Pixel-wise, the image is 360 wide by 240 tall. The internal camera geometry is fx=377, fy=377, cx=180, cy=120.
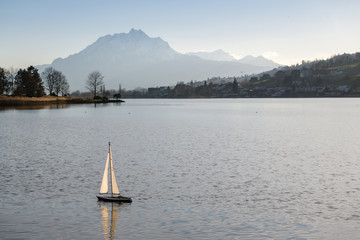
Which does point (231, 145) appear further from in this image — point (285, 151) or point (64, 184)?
point (64, 184)

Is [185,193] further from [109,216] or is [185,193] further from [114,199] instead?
[109,216]

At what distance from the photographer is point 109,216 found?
25719 mm

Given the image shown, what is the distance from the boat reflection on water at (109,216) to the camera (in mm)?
22500

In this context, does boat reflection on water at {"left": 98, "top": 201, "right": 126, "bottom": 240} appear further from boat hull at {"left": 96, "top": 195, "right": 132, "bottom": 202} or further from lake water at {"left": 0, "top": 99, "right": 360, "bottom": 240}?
boat hull at {"left": 96, "top": 195, "right": 132, "bottom": 202}

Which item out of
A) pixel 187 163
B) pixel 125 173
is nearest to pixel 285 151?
pixel 187 163

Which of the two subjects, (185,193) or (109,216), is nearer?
(109,216)

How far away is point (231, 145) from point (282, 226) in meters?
40.3

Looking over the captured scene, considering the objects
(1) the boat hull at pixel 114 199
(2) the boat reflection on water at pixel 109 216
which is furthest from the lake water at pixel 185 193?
(1) the boat hull at pixel 114 199

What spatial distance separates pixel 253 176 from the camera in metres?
38.8

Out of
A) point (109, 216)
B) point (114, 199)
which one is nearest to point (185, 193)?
point (114, 199)

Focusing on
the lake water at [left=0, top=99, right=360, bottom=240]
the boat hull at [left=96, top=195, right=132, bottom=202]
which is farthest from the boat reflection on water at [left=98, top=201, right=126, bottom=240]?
the boat hull at [left=96, top=195, right=132, bottom=202]

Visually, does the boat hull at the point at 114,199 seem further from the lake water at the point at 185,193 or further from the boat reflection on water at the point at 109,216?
the lake water at the point at 185,193

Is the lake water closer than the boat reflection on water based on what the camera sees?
No

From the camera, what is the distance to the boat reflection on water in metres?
22.5
